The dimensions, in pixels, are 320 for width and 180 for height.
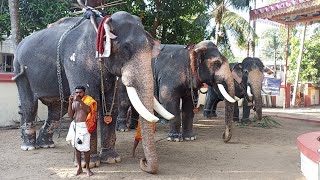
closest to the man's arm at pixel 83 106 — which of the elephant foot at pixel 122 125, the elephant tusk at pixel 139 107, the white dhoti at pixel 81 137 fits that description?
the white dhoti at pixel 81 137

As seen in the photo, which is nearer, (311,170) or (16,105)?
(311,170)

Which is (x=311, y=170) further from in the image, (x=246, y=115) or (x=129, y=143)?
(x=246, y=115)

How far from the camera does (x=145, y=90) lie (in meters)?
5.16

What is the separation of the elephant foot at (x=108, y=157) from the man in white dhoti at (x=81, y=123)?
72 cm

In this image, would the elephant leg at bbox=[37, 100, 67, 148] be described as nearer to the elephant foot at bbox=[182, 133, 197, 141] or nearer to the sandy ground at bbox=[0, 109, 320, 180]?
the sandy ground at bbox=[0, 109, 320, 180]

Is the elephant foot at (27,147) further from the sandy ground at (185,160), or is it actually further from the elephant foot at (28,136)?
the sandy ground at (185,160)

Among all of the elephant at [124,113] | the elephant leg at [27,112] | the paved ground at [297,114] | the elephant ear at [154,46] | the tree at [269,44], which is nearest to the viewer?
the elephant ear at [154,46]

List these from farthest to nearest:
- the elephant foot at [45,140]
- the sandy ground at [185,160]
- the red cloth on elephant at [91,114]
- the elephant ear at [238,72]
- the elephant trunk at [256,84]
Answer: the elephant ear at [238,72]
the elephant trunk at [256,84]
the elephant foot at [45,140]
the sandy ground at [185,160]
the red cloth on elephant at [91,114]

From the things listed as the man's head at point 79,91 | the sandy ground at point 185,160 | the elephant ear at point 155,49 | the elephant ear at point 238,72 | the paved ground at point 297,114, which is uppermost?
the elephant ear at point 155,49

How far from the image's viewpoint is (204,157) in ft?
22.3

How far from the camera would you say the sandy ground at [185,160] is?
5496 millimetres

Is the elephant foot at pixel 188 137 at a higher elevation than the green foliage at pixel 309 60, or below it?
below

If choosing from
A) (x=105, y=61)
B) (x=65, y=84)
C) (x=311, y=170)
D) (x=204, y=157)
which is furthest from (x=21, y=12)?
(x=311, y=170)

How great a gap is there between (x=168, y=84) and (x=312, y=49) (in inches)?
1002
